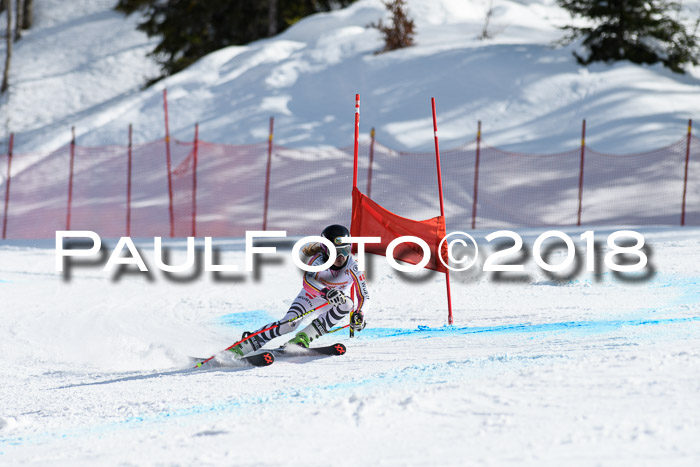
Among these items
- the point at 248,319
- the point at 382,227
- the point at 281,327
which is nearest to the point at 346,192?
the point at 248,319

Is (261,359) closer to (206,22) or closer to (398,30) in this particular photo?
(398,30)

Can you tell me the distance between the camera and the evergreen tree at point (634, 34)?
75.6ft

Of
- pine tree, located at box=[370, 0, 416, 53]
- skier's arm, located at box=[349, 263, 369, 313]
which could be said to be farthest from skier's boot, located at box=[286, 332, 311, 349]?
pine tree, located at box=[370, 0, 416, 53]

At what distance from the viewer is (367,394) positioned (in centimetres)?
607

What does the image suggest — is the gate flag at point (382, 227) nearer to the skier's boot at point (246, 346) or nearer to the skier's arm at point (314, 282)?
the skier's arm at point (314, 282)

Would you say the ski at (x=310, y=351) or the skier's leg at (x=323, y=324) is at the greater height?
the skier's leg at (x=323, y=324)

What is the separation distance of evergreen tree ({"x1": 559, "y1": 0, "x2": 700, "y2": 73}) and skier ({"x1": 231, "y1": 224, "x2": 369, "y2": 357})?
16.7 m

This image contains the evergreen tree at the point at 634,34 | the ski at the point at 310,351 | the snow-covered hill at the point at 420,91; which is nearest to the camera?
the ski at the point at 310,351

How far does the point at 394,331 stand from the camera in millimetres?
9430

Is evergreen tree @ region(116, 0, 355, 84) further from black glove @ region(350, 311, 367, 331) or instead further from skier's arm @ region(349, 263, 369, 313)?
black glove @ region(350, 311, 367, 331)

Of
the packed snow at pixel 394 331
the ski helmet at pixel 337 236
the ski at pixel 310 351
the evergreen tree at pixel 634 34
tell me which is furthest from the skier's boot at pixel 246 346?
the evergreen tree at pixel 634 34

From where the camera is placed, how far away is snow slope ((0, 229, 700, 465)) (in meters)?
4.82

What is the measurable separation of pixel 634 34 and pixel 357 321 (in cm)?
1936

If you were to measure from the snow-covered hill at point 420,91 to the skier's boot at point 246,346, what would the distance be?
557 inches
